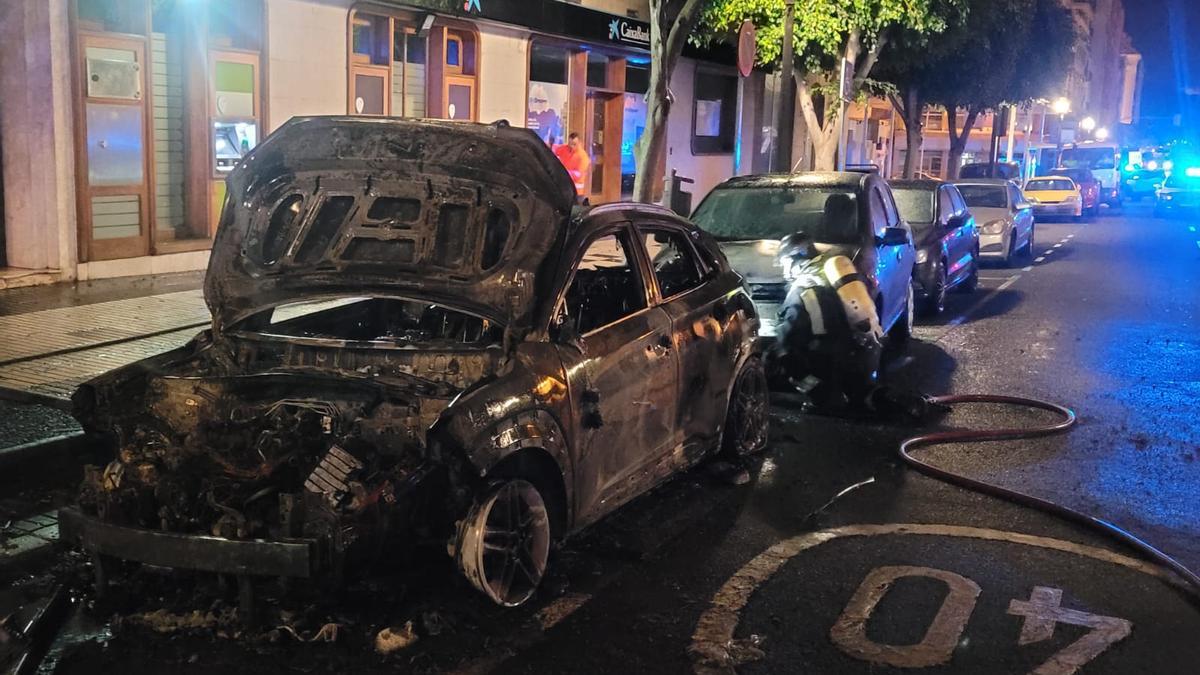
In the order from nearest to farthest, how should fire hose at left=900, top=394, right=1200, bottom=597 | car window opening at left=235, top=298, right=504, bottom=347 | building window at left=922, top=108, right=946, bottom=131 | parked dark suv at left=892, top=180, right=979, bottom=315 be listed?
car window opening at left=235, top=298, right=504, bottom=347
fire hose at left=900, top=394, right=1200, bottom=597
parked dark suv at left=892, top=180, right=979, bottom=315
building window at left=922, top=108, right=946, bottom=131

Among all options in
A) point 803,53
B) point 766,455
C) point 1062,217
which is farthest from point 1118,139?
point 766,455

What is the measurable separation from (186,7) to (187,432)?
414 inches

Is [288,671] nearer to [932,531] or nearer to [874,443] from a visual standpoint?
[932,531]

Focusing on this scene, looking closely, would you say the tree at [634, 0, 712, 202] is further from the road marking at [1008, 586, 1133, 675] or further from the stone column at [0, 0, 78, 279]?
the road marking at [1008, 586, 1133, 675]

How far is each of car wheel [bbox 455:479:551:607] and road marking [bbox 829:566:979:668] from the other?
4.18 feet

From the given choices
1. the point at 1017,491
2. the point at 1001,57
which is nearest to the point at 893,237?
the point at 1017,491

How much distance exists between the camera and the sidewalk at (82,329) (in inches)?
320

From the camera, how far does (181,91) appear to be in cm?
A: 1400

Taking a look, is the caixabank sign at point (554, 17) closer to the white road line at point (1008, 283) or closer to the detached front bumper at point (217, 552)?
the white road line at point (1008, 283)

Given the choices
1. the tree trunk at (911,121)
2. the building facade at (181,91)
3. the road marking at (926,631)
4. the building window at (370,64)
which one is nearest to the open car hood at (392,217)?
the road marking at (926,631)

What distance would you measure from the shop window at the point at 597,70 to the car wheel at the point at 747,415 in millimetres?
16060

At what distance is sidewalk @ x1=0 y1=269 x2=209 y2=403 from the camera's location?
812cm

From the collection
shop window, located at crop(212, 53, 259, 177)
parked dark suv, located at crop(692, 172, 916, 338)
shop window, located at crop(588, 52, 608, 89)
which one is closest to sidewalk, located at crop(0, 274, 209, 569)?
shop window, located at crop(212, 53, 259, 177)

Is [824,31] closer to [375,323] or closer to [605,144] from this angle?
[605,144]
